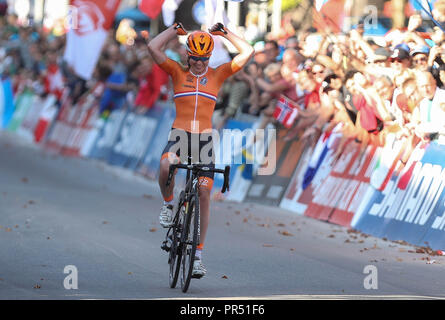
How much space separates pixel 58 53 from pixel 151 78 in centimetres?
827

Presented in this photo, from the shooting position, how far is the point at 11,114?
34500 mm

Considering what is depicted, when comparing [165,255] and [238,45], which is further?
[165,255]

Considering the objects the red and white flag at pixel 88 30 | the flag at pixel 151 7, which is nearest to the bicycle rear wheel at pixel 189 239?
the flag at pixel 151 7

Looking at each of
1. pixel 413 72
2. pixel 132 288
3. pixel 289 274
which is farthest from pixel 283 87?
pixel 132 288

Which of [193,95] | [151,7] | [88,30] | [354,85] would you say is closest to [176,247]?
[193,95]

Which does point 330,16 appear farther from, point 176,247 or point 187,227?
point 187,227

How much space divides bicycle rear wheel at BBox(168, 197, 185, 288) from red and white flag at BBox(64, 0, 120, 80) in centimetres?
1348

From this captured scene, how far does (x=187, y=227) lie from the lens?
360 inches

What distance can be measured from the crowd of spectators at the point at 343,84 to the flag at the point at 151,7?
178 cm

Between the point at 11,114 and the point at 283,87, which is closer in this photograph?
the point at 283,87

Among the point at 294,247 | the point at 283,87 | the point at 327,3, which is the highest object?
the point at 327,3

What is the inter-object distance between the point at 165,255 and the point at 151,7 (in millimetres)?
7310

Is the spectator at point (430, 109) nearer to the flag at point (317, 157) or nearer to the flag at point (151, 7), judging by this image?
the flag at point (317, 157)

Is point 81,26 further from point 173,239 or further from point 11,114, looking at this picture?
point 173,239
